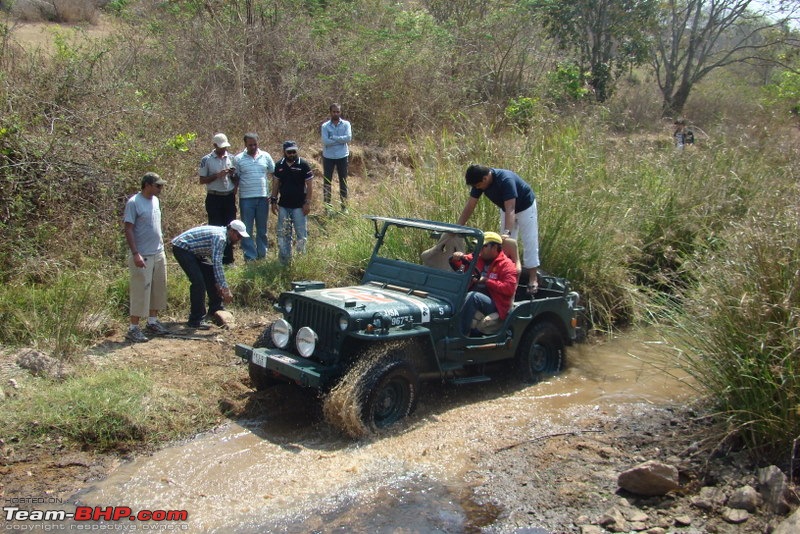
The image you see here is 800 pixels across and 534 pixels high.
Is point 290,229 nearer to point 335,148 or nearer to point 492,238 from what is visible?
point 335,148

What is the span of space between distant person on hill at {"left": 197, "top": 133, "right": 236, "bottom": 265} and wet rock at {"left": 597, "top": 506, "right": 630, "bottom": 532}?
19.7ft

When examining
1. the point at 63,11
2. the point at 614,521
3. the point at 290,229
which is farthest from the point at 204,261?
the point at 63,11

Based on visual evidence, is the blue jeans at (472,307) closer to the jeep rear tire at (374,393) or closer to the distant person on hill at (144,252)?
the jeep rear tire at (374,393)

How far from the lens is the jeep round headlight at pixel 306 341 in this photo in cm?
570

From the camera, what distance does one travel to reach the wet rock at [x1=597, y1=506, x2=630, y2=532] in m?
4.48

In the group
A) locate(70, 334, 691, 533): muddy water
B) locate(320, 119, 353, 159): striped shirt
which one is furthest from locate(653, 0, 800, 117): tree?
locate(70, 334, 691, 533): muddy water

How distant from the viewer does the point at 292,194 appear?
31.9 feet

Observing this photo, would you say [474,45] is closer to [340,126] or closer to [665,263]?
[340,126]

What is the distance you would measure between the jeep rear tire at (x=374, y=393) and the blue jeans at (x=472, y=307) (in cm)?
84

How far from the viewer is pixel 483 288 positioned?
6836 millimetres

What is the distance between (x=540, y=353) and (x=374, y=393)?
8.22 ft

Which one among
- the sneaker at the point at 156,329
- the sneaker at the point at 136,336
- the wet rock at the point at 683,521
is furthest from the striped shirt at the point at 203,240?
the wet rock at the point at 683,521

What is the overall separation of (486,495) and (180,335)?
13.1 ft

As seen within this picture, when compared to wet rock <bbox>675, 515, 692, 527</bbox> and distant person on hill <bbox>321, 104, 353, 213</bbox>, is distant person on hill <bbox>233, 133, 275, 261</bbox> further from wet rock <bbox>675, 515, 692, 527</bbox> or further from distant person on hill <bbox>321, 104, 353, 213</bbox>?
wet rock <bbox>675, 515, 692, 527</bbox>
